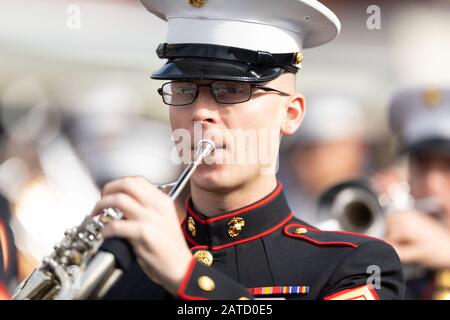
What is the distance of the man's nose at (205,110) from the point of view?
3.34m

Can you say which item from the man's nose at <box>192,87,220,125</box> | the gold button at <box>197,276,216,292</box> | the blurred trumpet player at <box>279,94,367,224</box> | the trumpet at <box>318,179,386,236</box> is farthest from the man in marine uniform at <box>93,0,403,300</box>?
the blurred trumpet player at <box>279,94,367,224</box>

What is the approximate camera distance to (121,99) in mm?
8289

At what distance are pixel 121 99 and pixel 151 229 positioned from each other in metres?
5.53

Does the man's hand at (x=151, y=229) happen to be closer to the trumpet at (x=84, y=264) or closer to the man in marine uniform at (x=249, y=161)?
the trumpet at (x=84, y=264)

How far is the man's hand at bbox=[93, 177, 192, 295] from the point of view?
2834 mm

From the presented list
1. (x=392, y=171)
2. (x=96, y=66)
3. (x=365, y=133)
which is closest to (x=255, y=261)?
(x=392, y=171)

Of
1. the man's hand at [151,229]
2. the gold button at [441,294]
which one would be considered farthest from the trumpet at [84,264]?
the gold button at [441,294]

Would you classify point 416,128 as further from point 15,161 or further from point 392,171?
point 15,161

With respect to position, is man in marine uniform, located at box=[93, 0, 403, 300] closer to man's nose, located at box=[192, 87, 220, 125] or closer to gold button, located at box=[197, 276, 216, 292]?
man's nose, located at box=[192, 87, 220, 125]

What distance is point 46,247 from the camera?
22.6 feet

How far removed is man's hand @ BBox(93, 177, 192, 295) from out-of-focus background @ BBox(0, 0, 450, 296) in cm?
315

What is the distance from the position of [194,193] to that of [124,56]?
18.4 feet

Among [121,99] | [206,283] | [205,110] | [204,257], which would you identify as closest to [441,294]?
[204,257]

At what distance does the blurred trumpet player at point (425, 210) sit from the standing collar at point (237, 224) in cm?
174
